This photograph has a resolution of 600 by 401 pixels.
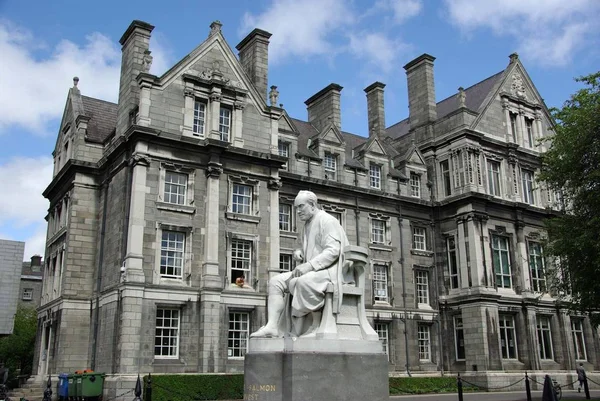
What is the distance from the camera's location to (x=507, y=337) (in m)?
34.0

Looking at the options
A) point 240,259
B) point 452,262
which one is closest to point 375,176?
point 452,262

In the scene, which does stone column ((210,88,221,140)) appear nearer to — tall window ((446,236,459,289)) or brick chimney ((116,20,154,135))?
brick chimney ((116,20,154,135))

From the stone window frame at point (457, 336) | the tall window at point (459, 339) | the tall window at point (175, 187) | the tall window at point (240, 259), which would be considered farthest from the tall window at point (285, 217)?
the tall window at point (459, 339)

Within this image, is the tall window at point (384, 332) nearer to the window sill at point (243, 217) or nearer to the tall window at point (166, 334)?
the window sill at point (243, 217)

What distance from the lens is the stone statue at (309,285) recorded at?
1013cm

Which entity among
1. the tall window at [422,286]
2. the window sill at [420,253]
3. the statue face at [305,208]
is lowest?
the statue face at [305,208]

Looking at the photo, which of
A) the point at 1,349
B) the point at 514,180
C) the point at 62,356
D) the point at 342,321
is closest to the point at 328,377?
the point at 342,321

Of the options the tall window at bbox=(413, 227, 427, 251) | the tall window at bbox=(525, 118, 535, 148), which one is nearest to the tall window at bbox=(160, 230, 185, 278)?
the tall window at bbox=(413, 227, 427, 251)

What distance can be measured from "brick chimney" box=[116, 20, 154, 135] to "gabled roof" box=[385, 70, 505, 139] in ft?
65.8

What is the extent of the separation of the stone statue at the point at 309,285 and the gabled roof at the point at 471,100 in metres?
29.4

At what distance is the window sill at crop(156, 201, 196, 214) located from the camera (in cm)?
2586

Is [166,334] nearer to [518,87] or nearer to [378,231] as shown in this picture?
[378,231]

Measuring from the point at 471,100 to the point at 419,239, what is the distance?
428 inches

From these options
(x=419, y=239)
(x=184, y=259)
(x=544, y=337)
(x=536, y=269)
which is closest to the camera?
(x=184, y=259)
